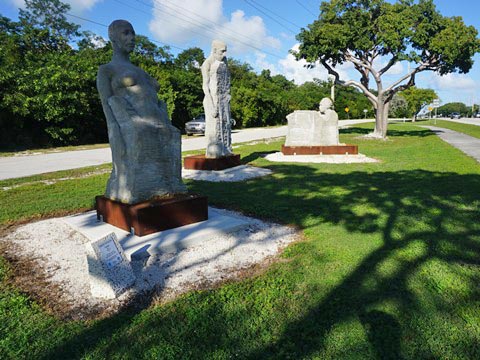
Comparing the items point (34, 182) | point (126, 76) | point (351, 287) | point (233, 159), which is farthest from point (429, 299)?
point (34, 182)

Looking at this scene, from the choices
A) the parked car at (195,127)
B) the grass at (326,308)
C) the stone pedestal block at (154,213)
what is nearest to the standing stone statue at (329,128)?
the grass at (326,308)

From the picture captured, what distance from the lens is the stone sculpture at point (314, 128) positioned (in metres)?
12.4

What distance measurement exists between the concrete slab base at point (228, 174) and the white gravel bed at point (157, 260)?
3.78 meters

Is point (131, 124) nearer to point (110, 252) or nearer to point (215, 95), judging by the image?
point (110, 252)

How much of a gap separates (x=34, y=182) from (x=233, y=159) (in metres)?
4.92

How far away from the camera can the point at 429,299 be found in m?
2.85

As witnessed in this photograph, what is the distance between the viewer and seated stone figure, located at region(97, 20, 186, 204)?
421 centimetres

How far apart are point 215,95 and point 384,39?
11.1 m

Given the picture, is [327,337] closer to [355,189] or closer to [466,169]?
[355,189]

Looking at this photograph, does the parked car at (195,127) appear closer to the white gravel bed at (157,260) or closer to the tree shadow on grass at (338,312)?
the white gravel bed at (157,260)

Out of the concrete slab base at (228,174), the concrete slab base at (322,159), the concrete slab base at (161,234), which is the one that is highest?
the concrete slab base at (161,234)

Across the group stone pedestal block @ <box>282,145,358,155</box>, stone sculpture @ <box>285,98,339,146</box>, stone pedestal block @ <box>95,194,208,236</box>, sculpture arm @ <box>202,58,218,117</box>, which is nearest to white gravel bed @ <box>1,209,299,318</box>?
stone pedestal block @ <box>95,194,208,236</box>

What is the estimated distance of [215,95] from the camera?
9609 mm

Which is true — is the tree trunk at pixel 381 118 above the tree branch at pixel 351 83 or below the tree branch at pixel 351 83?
below
